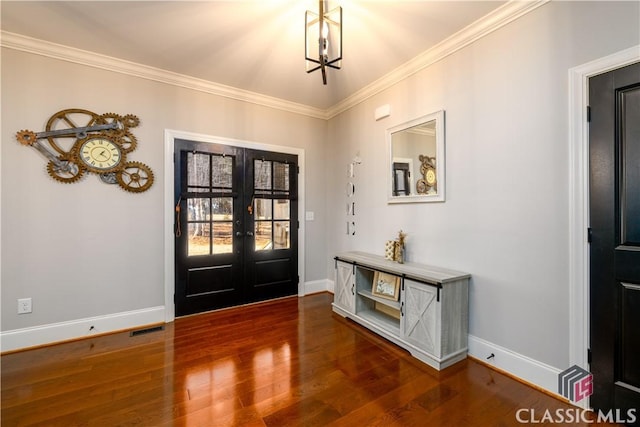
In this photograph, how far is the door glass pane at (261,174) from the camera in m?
3.59

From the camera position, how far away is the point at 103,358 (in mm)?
2297

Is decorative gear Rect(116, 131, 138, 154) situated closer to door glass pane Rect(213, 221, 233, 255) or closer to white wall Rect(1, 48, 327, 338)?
white wall Rect(1, 48, 327, 338)

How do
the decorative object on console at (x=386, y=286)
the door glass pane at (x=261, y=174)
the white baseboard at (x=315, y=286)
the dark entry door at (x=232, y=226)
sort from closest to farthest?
the decorative object on console at (x=386, y=286), the dark entry door at (x=232, y=226), the door glass pane at (x=261, y=174), the white baseboard at (x=315, y=286)

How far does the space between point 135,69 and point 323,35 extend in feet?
7.51

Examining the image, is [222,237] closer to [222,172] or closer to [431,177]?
[222,172]

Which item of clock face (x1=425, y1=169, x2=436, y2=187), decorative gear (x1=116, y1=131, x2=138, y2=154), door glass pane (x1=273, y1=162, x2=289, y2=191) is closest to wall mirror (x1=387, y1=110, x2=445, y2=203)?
clock face (x1=425, y1=169, x2=436, y2=187)

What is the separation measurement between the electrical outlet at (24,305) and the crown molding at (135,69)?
88.5 inches

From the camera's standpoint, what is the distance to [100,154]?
2719mm

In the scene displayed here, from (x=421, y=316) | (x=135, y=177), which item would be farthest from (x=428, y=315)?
(x=135, y=177)

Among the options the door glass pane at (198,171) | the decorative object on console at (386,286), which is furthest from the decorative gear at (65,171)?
the decorative object on console at (386,286)

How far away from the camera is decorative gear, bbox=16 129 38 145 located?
2.42 meters

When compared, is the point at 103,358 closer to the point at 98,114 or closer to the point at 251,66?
the point at 98,114

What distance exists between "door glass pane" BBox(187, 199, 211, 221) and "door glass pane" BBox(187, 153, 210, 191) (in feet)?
0.50

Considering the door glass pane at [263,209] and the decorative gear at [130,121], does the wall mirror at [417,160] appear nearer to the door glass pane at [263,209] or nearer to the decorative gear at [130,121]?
the door glass pane at [263,209]
